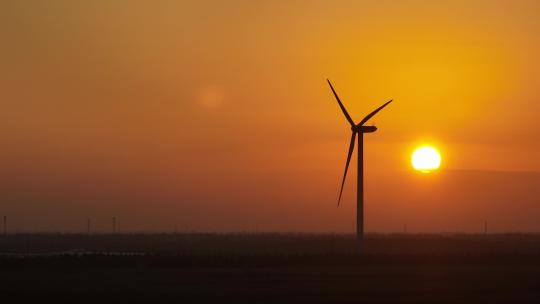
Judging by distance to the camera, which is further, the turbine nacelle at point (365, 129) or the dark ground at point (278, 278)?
the turbine nacelle at point (365, 129)

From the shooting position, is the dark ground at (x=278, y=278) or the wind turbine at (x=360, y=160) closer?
the dark ground at (x=278, y=278)

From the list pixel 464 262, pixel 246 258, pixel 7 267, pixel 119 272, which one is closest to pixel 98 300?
pixel 119 272

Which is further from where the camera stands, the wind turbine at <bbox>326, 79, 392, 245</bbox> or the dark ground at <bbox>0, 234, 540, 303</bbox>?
the wind turbine at <bbox>326, 79, 392, 245</bbox>

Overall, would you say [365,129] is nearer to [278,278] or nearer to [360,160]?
[360,160]

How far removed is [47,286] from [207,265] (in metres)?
20.2

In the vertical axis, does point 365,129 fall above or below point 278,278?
above

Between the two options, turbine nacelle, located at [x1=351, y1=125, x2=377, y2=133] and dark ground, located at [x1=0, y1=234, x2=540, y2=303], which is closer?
dark ground, located at [x1=0, y1=234, x2=540, y2=303]

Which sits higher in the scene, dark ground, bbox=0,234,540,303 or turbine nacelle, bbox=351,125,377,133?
turbine nacelle, bbox=351,125,377,133

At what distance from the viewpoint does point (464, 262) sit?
80.5 meters

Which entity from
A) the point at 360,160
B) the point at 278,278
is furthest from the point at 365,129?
the point at 278,278

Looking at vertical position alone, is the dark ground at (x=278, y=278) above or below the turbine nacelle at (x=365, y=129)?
below

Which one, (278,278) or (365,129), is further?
(365,129)

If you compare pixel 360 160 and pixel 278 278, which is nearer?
pixel 278 278

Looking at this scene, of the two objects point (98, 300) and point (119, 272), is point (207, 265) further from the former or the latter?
point (98, 300)
